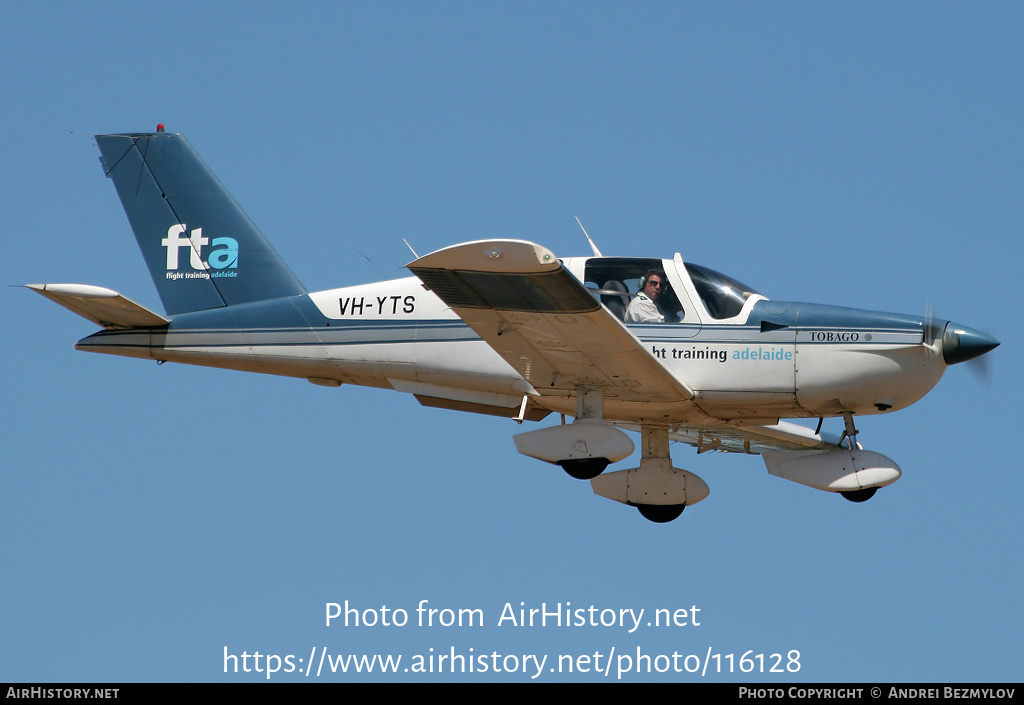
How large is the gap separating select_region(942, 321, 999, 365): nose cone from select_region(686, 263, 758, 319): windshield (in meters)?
1.90

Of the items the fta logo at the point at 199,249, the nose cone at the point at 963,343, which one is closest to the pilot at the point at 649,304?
the nose cone at the point at 963,343

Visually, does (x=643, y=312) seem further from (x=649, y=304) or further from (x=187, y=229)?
(x=187, y=229)

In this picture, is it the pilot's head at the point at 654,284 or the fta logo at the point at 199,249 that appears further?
the fta logo at the point at 199,249

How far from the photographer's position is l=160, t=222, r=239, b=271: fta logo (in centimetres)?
1480

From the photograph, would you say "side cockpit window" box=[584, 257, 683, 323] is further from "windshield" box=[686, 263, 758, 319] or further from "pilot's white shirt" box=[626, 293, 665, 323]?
"windshield" box=[686, 263, 758, 319]

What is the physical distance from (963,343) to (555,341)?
3782mm

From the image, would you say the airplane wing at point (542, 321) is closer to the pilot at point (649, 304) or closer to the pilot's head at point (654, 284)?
the pilot at point (649, 304)

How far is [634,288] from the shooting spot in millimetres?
12914

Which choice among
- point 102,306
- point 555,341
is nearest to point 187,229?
point 102,306

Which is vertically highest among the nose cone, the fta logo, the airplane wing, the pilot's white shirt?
the fta logo

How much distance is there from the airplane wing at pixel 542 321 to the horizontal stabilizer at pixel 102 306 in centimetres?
412

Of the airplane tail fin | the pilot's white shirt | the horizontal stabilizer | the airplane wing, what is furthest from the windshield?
the horizontal stabilizer

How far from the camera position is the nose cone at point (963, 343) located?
12188 millimetres
